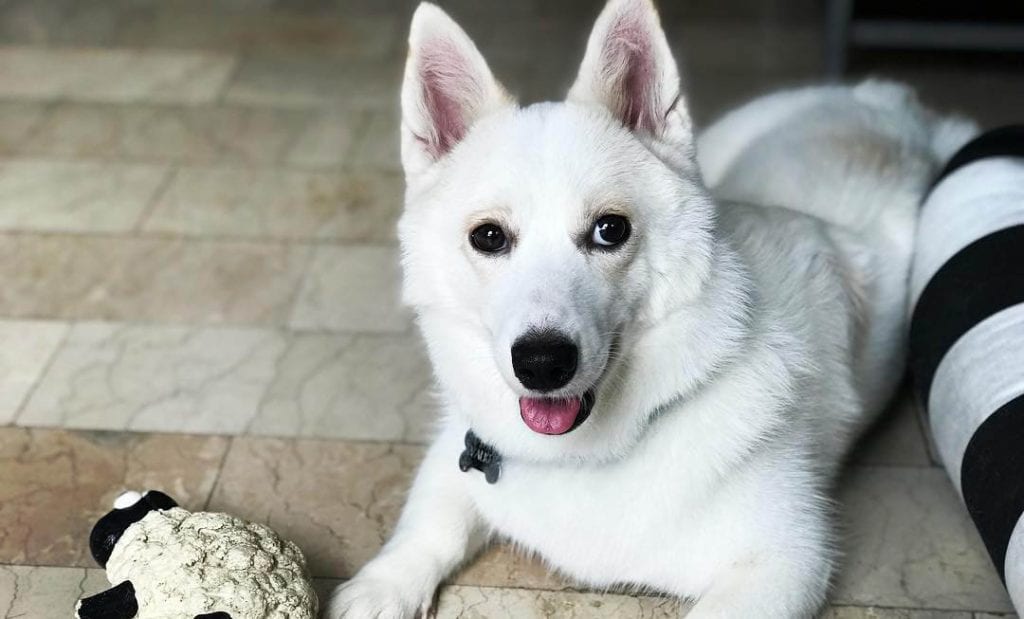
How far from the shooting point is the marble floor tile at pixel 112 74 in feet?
15.4

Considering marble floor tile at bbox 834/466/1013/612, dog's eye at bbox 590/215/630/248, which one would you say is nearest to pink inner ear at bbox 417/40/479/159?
dog's eye at bbox 590/215/630/248

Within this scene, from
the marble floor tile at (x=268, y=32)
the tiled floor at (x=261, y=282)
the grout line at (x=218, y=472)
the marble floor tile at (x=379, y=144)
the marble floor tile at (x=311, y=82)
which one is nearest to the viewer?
the tiled floor at (x=261, y=282)

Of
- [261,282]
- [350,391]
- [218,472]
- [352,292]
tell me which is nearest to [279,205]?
[261,282]

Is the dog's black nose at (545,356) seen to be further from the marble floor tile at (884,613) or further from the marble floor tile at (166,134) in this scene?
the marble floor tile at (166,134)

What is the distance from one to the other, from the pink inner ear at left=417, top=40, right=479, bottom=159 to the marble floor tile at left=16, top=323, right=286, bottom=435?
1.09 metres

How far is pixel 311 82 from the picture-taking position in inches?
190

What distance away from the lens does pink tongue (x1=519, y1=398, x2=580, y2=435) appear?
2.11 m

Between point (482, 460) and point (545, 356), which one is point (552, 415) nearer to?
point (545, 356)

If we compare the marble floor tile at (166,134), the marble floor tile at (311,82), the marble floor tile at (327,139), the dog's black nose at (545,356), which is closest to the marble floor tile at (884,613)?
the dog's black nose at (545,356)

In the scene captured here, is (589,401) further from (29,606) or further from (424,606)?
(29,606)

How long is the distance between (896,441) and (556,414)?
1.25 meters

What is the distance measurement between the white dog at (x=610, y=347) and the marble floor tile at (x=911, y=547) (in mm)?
212

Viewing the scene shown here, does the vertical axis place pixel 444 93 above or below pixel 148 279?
above

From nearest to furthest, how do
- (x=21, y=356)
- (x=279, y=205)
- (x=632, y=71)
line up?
(x=632, y=71)
(x=21, y=356)
(x=279, y=205)
